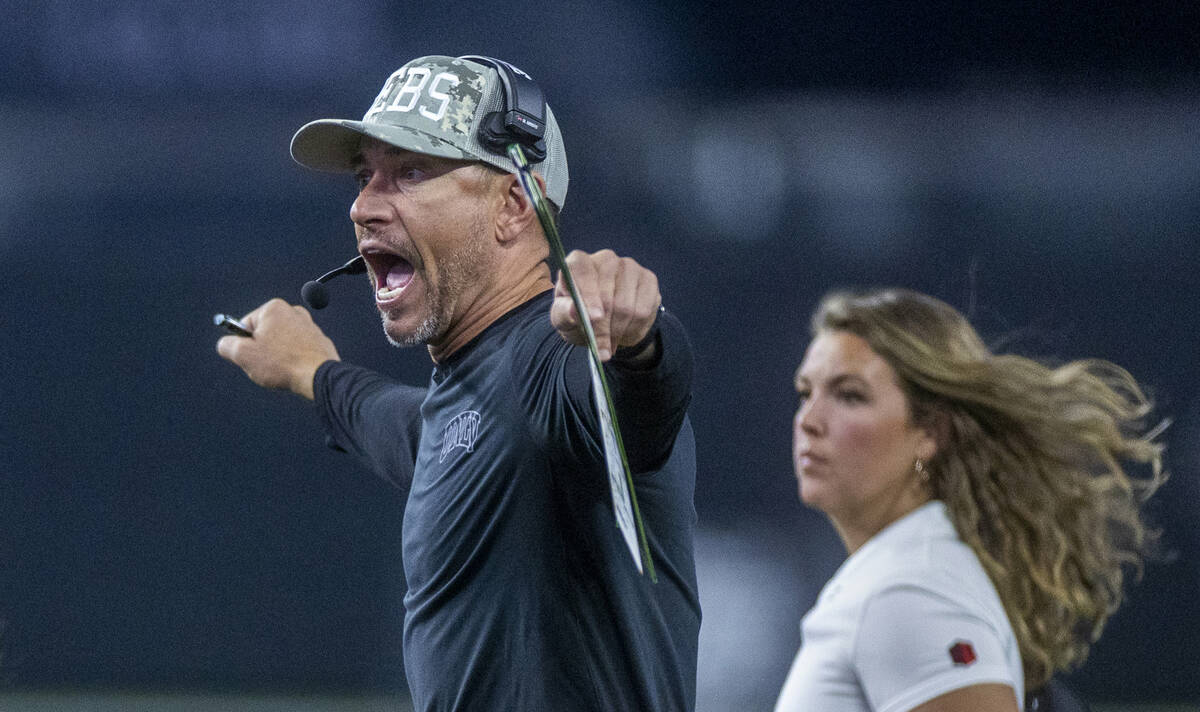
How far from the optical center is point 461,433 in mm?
1241

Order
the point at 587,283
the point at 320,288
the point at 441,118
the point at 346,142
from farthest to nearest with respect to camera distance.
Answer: the point at 320,288 → the point at 346,142 → the point at 441,118 → the point at 587,283

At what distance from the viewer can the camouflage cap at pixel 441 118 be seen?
138 cm

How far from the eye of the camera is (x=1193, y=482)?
2.83 metres

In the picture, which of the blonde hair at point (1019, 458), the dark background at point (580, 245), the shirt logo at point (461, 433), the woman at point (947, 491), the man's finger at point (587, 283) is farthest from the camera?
the dark background at point (580, 245)

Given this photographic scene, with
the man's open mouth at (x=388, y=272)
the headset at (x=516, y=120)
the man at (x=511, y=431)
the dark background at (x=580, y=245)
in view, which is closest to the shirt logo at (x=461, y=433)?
the man at (x=511, y=431)

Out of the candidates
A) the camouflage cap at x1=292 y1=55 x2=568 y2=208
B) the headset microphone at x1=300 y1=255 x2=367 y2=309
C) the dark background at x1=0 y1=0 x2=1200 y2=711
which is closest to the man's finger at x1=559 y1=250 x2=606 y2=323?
the camouflage cap at x1=292 y1=55 x2=568 y2=208

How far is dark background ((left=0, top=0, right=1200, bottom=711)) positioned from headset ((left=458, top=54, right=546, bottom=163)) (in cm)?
145

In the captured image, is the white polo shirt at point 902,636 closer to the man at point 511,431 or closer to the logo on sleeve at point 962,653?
the logo on sleeve at point 962,653

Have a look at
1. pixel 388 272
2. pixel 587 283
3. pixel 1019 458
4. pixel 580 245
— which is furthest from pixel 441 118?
pixel 580 245

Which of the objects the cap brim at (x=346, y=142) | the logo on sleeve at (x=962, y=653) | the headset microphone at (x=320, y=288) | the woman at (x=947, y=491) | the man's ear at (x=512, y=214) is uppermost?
the cap brim at (x=346, y=142)

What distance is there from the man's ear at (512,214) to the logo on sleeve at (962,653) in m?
0.68

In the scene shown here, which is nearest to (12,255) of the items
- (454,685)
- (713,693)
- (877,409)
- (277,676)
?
(277,676)

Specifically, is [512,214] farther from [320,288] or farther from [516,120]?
[320,288]

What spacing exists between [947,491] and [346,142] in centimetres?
83
